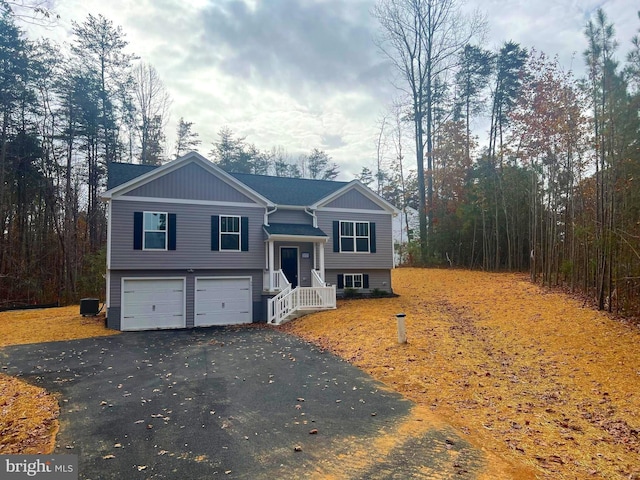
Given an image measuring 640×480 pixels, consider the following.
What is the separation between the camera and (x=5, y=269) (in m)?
19.4

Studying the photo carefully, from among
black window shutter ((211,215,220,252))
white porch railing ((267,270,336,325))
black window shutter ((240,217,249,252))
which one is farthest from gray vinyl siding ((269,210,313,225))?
white porch railing ((267,270,336,325))

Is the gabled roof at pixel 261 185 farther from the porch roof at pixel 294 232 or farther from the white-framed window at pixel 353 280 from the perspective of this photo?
the white-framed window at pixel 353 280

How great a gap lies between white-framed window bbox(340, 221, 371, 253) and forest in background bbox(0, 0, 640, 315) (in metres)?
6.96

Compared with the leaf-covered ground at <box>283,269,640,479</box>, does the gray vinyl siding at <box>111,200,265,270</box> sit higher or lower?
higher

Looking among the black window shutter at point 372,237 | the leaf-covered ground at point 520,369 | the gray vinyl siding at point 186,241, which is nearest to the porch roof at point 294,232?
the gray vinyl siding at point 186,241

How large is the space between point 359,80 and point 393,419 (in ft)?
51.0

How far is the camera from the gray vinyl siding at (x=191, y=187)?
13547 millimetres

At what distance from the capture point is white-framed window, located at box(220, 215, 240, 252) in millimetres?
14453

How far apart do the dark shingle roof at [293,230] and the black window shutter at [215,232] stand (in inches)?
69.7

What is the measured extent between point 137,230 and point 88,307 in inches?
171

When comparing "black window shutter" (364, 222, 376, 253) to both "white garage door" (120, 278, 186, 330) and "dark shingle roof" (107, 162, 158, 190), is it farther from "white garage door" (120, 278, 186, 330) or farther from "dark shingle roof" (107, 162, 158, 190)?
"dark shingle roof" (107, 162, 158, 190)

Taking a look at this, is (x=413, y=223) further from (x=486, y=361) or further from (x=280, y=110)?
(x=486, y=361)

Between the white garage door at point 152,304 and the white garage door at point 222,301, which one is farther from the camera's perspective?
the white garage door at point 222,301

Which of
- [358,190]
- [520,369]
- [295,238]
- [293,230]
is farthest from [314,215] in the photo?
[520,369]
